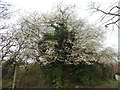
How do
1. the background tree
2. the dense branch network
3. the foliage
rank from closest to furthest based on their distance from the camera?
the dense branch network < the background tree < the foliage

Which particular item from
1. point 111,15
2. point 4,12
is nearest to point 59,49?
point 4,12

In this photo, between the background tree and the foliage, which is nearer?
the background tree

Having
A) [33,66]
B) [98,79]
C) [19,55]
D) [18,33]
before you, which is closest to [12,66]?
[19,55]

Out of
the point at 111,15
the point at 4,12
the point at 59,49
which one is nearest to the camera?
the point at 111,15

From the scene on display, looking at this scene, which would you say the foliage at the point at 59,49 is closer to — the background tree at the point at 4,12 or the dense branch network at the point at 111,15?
the background tree at the point at 4,12

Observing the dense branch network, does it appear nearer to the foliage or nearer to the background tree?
the foliage

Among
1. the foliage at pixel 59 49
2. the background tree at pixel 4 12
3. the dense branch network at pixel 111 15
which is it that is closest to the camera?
the dense branch network at pixel 111 15

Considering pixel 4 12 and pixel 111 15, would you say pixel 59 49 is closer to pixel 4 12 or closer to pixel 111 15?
pixel 4 12

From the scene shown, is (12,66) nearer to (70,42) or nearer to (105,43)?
(70,42)

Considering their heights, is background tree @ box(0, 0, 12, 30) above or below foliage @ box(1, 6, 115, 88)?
above

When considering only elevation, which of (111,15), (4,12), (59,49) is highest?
(4,12)

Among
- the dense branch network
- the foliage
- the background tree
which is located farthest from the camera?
the foliage

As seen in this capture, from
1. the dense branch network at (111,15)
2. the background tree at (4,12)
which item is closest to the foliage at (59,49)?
the background tree at (4,12)

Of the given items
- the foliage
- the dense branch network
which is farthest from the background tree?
the dense branch network
